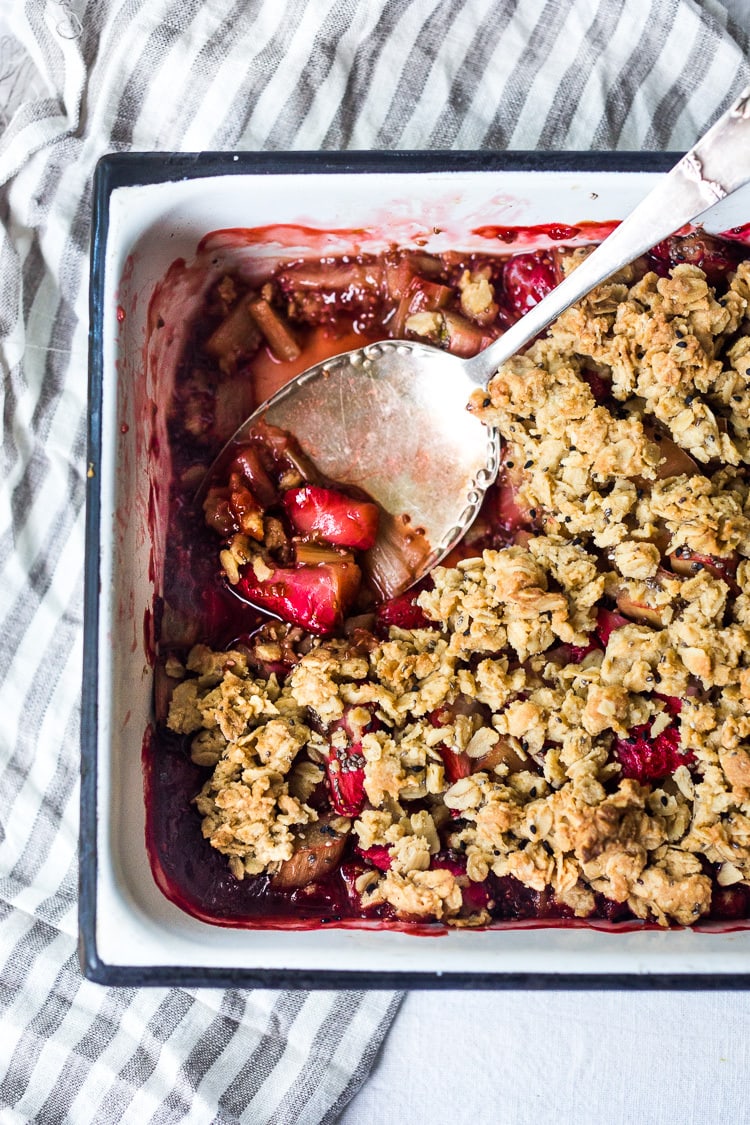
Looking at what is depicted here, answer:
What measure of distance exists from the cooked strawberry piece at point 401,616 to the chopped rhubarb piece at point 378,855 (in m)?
0.30

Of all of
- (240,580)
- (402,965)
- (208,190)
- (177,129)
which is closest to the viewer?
(402,965)

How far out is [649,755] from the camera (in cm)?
137

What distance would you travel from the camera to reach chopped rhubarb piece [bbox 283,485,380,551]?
149cm

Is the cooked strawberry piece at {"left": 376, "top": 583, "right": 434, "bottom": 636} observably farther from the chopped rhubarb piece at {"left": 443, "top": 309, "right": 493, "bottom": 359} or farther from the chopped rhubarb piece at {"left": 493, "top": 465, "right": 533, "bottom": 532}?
the chopped rhubarb piece at {"left": 443, "top": 309, "right": 493, "bottom": 359}

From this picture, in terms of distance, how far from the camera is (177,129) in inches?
67.5

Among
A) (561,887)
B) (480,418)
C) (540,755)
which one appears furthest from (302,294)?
(561,887)

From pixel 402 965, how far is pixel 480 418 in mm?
733

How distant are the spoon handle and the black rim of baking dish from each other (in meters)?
0.11

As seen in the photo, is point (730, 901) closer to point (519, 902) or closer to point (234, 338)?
point (519, 902)

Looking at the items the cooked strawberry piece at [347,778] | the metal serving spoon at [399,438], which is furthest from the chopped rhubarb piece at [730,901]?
the metal serving spoon at [399,438]

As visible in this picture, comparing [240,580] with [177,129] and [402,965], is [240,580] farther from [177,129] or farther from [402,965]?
[177,129]

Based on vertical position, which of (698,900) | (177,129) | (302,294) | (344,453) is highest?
(177,129)

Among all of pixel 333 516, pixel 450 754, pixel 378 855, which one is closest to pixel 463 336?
pixel 333 516

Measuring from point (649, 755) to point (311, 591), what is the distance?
0.50m
